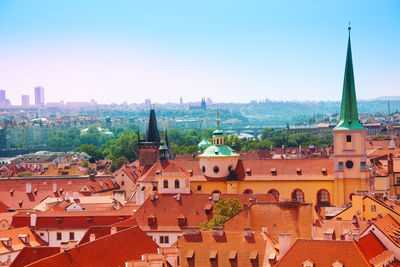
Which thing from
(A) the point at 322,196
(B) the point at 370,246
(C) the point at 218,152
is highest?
(C) the point at 218,152

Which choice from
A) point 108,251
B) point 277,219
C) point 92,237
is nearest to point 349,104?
point 277,219

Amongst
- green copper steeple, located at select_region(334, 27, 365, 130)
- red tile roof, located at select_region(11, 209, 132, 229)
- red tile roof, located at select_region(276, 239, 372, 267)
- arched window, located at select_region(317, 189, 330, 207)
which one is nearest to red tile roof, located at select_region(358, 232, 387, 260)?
red tile roof, located at select_region(276, 239, 372, 267)

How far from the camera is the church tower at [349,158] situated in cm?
8094

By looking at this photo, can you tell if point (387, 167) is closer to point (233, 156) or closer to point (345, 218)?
point (233, 156)

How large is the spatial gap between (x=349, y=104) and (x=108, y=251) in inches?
1766

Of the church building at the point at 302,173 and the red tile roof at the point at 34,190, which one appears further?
the red tile roof at the point at 34,190

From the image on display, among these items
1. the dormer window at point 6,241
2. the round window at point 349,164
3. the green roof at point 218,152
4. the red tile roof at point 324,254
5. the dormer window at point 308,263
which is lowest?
the dormer window at point 6,241

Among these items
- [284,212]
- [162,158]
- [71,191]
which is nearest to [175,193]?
[162,158]

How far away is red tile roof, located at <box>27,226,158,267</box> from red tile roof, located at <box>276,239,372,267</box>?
9120mm

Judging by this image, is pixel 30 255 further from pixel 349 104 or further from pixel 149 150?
pixel 149 150

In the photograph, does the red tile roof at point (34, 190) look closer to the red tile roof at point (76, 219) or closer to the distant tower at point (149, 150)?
the distant tower at point (149, 150)

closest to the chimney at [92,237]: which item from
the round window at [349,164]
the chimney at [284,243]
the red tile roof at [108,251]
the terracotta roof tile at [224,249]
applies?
the red tile roof at [108,251]

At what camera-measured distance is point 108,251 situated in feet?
149

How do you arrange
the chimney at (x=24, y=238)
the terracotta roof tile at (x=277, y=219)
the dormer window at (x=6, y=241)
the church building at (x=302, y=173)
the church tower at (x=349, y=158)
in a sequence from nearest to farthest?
the terracotta roof tile at (x=277, y=219)
the dormer window at (x=6, y=241)
the chimney at (x=24, y=238)
the church tower at (x=349, y=158)
the church building at (x=302, y=173)
